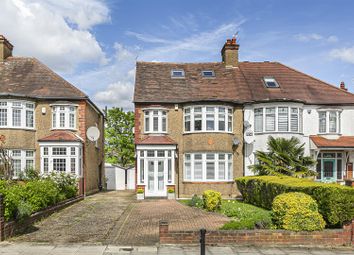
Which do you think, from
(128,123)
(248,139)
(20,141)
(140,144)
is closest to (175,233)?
(140,144)

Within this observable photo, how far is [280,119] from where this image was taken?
83.5ft

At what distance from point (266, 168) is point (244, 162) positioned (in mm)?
4567

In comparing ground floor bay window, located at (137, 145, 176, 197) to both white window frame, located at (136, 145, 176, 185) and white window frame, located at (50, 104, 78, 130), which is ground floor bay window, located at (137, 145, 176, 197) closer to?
white window frame, located at (136, 145, 176, 185)

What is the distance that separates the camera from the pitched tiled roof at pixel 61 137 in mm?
24562

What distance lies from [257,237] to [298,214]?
1.43m

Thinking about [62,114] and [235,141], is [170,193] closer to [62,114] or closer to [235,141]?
[235,141]

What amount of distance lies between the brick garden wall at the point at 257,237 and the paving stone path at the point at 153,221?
2.58 feet

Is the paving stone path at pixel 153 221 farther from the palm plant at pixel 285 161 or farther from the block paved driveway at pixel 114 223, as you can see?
the palm plant at pixel 285 161

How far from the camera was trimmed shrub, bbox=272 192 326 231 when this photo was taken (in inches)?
453

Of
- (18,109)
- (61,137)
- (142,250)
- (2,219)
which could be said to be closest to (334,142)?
(61,137)

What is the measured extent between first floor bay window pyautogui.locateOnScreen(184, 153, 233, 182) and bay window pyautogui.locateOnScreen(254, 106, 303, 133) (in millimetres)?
3137

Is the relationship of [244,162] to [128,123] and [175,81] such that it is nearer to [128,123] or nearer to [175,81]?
[175,81]

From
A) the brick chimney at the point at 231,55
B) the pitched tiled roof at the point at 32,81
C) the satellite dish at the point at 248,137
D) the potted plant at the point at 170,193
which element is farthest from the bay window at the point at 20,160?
the brick chimney at the point at 231,55

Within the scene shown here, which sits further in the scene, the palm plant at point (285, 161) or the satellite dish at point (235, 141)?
the satellite dish at point (235, 141)
